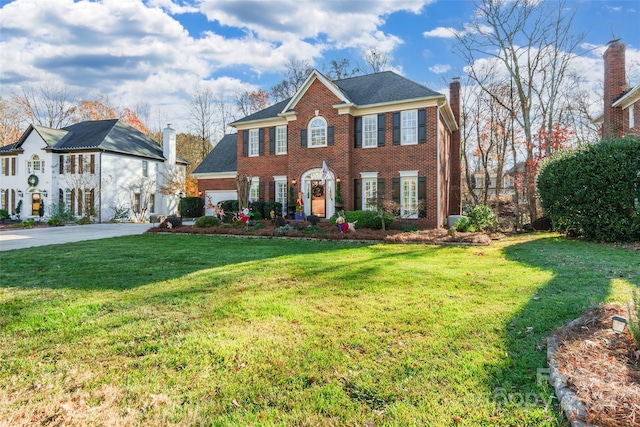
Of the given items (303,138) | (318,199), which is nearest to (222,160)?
(303,138)

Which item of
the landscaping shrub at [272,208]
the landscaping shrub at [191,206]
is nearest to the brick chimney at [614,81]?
the landscaping shrub at [272,208]

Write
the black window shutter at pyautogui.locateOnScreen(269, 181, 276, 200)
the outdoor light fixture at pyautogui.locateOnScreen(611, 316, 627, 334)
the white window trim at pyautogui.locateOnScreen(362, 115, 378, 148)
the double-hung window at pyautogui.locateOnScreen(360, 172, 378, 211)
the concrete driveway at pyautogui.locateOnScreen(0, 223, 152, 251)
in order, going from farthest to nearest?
the black window shutter at pyautogui.locateOnScreen(269, 181, 276, 200) < the white window trim at pyautogui.locateOnScreen(362, 115, 378, 148) < the double-hung window at pyautogui.locateOnScreen(360, 172, 378, 211) < the concrete driveway at pyautogui.locateOnScreen(0, 223, 152, 251) < the outdoor light fixture at pyautogui.locateOnScreen(611, 316, 627, 334)

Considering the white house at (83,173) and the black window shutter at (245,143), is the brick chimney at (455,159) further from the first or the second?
the white house at (83,173)

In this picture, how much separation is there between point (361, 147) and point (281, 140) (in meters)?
5.29

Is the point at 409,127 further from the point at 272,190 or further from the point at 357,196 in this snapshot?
the point at 272,190

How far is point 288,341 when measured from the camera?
3.80 metres

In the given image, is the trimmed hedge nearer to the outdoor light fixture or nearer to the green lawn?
the green lawn

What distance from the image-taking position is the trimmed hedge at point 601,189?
35.4ft

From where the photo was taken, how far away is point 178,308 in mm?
4902

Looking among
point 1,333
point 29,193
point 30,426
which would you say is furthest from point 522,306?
point 29,193

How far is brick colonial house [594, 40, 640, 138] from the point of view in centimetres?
1679

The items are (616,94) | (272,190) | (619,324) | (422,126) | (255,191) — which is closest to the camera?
(619,324)

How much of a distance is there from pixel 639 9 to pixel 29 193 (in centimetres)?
4262

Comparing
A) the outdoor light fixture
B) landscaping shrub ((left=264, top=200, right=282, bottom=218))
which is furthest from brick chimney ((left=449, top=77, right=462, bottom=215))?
the outdoor light fixture
